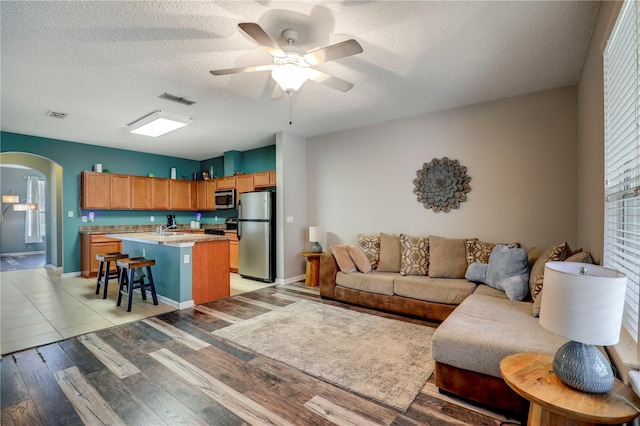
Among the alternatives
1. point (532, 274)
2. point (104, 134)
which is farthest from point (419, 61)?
point (104, 134)

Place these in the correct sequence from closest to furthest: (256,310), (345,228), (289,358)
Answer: (289,358) < (256,310) < (345,228)

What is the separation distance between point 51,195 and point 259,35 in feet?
25.0

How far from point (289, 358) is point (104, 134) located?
5.24 m

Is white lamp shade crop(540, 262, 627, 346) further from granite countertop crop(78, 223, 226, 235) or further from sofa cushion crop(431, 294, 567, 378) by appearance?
granite countertop crop(78, 223, 226, 235)

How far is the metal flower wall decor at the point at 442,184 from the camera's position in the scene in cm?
395

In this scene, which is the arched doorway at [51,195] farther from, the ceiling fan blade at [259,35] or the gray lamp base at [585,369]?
the gray lamp base at [585,369]

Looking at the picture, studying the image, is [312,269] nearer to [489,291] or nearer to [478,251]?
[478,251]

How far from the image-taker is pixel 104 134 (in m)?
5.25

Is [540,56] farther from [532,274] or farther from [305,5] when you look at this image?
[305,5]

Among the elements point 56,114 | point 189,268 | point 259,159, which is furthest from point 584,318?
point 259,159

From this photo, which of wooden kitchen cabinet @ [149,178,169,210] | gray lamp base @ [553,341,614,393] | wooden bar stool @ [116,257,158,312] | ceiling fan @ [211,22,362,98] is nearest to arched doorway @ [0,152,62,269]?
wooden kitchen cabinet @ [149,178,169,210]

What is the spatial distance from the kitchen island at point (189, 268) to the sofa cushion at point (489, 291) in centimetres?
337

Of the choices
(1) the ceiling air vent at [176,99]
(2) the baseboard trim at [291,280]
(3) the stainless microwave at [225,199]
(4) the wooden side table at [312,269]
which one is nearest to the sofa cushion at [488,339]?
(4) the wooden side table at [312,269]

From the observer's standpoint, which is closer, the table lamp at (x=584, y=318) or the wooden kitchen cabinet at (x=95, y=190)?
the table lamp at (x=584, y=318)
